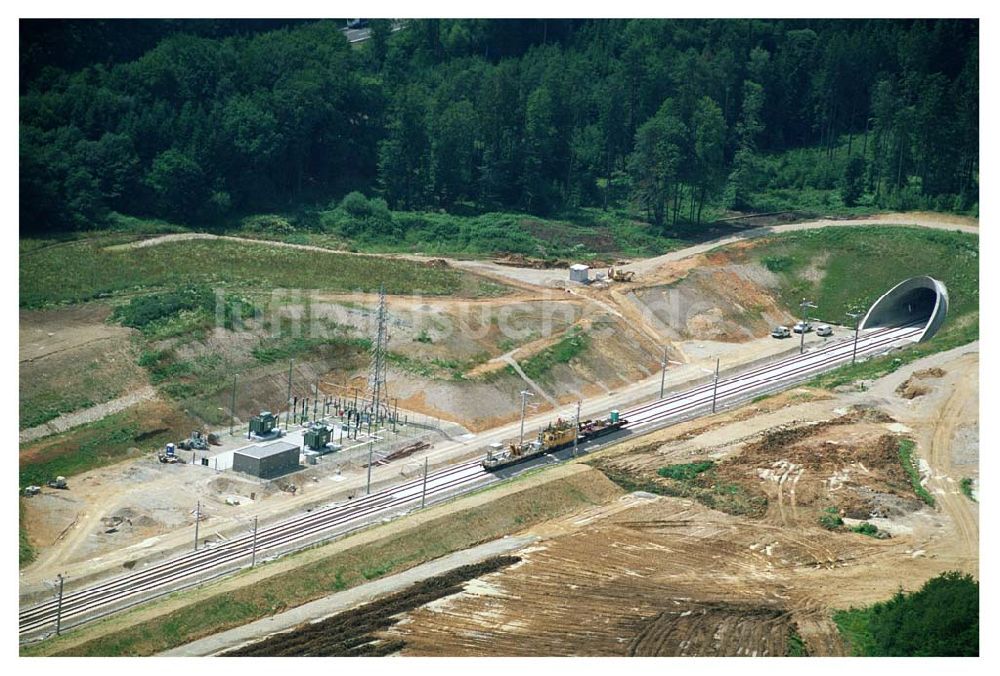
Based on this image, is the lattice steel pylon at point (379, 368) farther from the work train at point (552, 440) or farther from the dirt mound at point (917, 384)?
the dirt mound at point (917, 384)

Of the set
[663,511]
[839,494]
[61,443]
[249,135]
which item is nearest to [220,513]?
[61,443]

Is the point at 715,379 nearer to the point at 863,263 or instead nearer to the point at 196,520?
the point at 863,263

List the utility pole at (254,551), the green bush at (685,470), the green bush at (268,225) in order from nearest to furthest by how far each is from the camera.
Answer: 1. the utility pole at (254,551)
2. the green bush at (685,470)
3. the green bush at (268,225)

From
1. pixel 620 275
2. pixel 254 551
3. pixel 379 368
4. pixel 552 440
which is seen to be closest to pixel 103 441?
pixel 254 551

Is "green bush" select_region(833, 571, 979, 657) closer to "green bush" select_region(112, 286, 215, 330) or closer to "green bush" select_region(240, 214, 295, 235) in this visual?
"green bush" select_region(112, 286, 215, 330)

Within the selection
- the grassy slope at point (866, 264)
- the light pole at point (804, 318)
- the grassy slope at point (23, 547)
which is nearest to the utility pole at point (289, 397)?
the grassy slope at point (23, 547)

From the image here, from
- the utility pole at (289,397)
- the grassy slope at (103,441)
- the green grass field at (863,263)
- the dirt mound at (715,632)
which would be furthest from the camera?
the green grass field at (863,263)

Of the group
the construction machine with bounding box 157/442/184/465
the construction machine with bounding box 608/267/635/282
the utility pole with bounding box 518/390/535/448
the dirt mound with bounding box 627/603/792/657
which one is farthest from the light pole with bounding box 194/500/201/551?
the construction machine with bounding box 608/267/635/282
